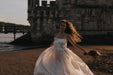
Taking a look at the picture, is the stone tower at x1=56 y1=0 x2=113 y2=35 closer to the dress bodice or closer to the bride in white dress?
the bride in white dress

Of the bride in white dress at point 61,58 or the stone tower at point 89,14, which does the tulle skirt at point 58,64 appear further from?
the stone tower at point 89,14

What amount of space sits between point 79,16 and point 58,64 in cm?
1081

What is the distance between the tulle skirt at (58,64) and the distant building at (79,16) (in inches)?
394

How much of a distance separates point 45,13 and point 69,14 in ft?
8.16

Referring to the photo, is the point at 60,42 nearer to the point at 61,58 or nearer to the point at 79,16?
the point at 61,58

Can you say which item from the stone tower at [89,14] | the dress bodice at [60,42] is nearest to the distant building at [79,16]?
the stone tower at [89,14]

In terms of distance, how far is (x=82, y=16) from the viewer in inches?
515

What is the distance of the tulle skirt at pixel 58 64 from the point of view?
275 cm

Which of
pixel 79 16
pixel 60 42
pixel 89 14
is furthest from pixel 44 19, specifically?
pixel 60 42

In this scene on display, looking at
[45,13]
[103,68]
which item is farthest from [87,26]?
[103,68]

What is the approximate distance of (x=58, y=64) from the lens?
280cm

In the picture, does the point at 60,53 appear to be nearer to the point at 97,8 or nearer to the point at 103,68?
the point at 103,68

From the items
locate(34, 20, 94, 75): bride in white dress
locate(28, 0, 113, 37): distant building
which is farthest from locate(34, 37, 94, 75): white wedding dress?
locate(28, 0, 113, 37): distant building

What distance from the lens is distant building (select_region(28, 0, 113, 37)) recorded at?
12.9 meters
